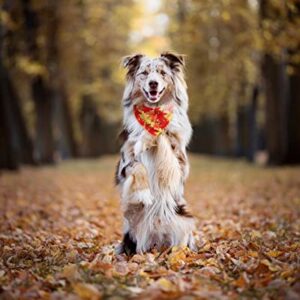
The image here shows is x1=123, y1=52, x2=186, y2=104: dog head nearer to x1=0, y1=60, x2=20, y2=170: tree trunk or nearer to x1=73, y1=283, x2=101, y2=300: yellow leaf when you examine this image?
x1=73, y1=283, x2=101, y2=300: yellow leaf

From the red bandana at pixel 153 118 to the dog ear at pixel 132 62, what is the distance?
0.44 m

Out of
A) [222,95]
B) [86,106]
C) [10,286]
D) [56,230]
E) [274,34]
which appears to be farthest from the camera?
[86,106]

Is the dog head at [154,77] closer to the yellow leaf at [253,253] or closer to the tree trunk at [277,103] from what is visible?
the yellow leaf at [253,253]

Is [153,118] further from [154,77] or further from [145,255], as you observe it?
[145,255]

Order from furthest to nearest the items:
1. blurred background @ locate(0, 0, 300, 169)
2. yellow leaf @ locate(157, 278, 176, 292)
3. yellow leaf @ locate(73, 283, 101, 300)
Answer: blurred background @ locate(0, 0, 300, 169), yellow leaf @ locate(157, 278, 176, 292), yellow leaf @ locate(73, 283, 101, 300)

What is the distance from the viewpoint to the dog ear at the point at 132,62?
264 inches

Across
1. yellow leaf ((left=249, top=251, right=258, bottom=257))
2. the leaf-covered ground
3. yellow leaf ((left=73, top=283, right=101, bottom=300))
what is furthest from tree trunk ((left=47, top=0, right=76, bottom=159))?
yellow leaf ((left=73, top=283, right=101, bottom=300))

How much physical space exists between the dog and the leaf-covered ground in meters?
0.28

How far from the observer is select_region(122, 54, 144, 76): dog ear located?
22.0 feet

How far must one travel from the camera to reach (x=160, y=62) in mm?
6637

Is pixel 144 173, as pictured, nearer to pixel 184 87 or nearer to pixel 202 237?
pixel 184 87

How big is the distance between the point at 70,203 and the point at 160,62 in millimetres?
7551

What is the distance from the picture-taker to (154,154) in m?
6.53

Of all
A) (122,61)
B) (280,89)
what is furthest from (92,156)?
(122,61)
